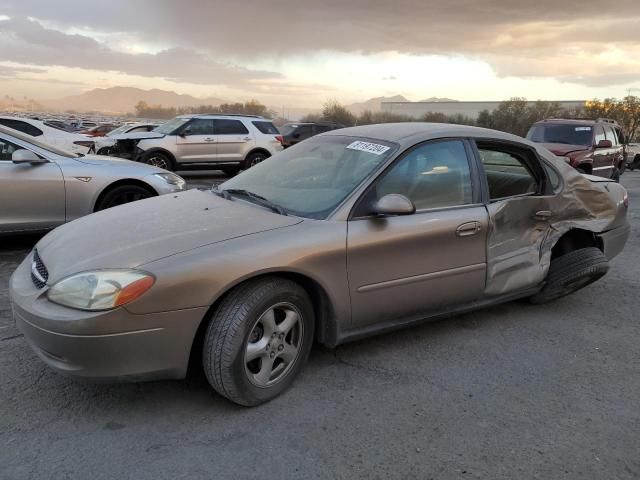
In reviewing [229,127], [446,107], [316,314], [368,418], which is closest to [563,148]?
[229,127]

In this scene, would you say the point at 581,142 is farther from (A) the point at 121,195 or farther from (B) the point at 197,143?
(A) the point at 121,195

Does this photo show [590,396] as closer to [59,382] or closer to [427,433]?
[427,433]

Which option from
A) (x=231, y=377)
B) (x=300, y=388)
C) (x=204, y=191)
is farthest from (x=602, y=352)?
(x=204, y=191)

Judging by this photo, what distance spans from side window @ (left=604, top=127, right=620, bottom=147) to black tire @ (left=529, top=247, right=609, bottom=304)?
10.5 metres

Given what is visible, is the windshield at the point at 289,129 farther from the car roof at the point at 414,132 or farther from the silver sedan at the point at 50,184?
the car roof at the point at 414,132

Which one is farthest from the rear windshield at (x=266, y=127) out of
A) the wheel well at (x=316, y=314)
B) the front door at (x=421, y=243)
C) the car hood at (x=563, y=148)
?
the wheel well at (x=316, y=314)

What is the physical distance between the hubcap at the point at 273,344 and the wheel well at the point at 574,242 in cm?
267

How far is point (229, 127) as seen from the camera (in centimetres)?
1470

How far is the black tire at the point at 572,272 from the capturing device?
4.45 meters

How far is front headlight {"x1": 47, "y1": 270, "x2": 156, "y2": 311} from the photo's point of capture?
2623 mm

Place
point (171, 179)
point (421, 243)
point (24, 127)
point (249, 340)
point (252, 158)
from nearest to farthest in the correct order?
1. point (249, 340)
2. point (421, 243)
3. point (171, 179)
4. point (24, 127)
5. point (252, 158)

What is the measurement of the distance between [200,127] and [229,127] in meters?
0.81

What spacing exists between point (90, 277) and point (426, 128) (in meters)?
2.55

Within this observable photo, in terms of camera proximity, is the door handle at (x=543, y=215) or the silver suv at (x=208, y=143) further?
the silver suv at (x=208, y=143)
